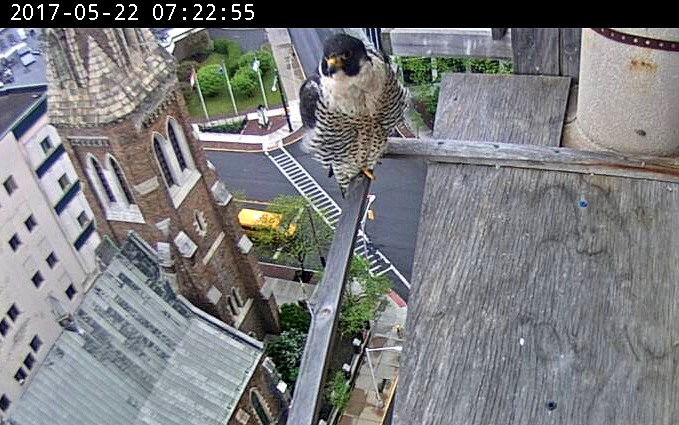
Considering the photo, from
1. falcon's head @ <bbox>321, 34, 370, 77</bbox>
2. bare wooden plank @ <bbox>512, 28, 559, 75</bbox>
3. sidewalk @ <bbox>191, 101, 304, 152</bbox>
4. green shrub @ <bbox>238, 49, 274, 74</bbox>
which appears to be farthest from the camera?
green shrub @ <bbox>238, 49, 274, 74</bbox>

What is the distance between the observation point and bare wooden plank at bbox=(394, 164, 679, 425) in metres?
2.69

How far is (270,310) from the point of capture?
1597 centimetres

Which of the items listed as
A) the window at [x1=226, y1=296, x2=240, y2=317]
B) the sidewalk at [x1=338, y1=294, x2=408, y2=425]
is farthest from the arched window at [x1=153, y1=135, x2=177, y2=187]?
the sidewalk at [x1=338, y1=294, x2=408, y2=425]

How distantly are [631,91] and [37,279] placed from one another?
652 inches

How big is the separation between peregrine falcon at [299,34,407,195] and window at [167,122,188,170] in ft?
29.7

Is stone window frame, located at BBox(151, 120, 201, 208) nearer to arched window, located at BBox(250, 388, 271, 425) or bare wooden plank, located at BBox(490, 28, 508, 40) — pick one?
arched window, located at BBox(250, 388, 271, 425)

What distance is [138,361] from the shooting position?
494 inches

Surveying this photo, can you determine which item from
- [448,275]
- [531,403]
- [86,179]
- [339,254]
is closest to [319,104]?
[339,254]

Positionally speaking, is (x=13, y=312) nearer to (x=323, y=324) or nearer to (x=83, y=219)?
(x=83, y=219)

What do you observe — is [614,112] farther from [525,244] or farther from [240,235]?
[240,235]

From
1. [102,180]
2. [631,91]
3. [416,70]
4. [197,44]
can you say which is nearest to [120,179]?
[102,180]

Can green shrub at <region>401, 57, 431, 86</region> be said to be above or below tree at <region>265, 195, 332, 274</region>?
above

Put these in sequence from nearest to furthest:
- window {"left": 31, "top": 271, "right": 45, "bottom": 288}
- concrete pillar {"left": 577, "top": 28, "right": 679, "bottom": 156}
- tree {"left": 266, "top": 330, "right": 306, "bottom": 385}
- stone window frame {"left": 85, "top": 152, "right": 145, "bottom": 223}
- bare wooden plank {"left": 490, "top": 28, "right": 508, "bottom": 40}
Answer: concrete pillar {"left": 577, "top": 28, "right": 679, "bottom": 156}
bare wooden plank {"left": 490, "top": 28, "right": 508, "bottom": 40}
stone window frame {"left": 85, "top": 152, "right": 145, "bottom": 223}
tree {"left": 266, "top": 330, "right": 306, "bottom": 385}
window {"left": 31, "top": 271, "right": 45, "bottom": 288}

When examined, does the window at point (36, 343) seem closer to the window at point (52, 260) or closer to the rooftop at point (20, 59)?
the window at point (52, 260)
